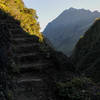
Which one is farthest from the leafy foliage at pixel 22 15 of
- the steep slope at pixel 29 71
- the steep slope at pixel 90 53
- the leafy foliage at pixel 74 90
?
the leafy foliage at pixel 74 90

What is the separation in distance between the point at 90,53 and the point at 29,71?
29545 millimetres

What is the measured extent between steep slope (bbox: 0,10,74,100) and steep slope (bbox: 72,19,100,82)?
16.7m

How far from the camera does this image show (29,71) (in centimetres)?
1028

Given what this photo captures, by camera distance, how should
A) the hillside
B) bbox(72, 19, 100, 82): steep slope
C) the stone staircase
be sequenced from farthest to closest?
bbox(72, 19, 100, 82): steep slope → the stone staircase → the hillside

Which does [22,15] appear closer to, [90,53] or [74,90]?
[74,90]

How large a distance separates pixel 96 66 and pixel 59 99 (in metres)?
24.1

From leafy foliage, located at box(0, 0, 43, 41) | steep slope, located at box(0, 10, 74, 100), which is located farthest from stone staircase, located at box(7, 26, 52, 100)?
leafy foliage, located at box(0, 0, 43, 41)

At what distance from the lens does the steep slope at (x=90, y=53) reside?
1195 inches

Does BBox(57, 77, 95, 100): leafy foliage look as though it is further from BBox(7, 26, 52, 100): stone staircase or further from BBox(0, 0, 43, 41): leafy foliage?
BBox(0, 0, 43, 41): leafy foliage

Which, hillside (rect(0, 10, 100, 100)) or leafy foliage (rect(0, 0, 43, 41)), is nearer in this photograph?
hillside (rect(0, 10, 100, 100))

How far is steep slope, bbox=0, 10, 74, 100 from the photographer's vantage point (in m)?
7.59

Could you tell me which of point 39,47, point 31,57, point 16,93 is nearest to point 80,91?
point 16,93

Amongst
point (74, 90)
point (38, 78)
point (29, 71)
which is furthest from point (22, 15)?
point (74, 90)

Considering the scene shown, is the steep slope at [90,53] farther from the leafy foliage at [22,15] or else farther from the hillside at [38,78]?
the hillside at [38,78]
